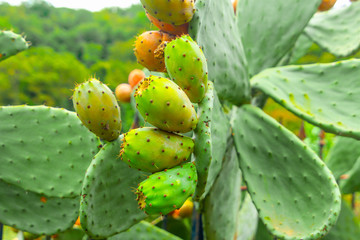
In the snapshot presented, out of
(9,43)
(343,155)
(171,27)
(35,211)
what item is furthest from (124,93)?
(343,155)

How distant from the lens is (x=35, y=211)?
1197 mm

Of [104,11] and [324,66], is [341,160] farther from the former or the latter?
[104,11]

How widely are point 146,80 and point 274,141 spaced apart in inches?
23.4

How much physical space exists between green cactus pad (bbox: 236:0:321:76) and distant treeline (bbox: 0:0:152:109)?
9.95 meters

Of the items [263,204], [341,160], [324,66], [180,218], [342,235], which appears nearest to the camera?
[263,204]

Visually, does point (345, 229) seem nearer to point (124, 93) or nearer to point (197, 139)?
point (197, 139)

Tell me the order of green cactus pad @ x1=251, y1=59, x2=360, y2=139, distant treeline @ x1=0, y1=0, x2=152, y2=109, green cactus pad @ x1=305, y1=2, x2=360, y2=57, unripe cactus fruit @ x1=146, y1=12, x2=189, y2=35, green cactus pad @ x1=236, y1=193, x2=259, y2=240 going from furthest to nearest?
distant treeline @ x1=0, y1=0, x2=152, y2=109
green cactus pad @ x1=305, y1=2, x2=360, y2=57
green cactus pad @ x1=236, y1=193, x2=259, y2=240
green cactus pad @ x1=251, y1=59, x2=360, y2=139
unripe cactus fruit @ x1=146, y1=12, x2=189, y2=35

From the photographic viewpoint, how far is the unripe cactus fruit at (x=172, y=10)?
80cm

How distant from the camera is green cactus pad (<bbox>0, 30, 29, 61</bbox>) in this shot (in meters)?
1.22

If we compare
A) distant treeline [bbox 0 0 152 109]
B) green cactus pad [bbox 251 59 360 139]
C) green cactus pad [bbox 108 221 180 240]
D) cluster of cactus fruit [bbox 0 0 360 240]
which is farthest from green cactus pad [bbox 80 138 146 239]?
distant treeline [bbox 0 0 152 109]

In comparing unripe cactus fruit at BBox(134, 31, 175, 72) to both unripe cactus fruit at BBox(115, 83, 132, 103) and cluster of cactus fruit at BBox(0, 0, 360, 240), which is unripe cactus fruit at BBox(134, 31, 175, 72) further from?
unripe cactus fruit at BBox(115, 83, 132, 103)

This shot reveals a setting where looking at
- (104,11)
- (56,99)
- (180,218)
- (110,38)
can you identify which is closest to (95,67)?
(56,99)

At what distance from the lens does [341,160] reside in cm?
154

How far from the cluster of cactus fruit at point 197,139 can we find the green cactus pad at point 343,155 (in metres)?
0.01
